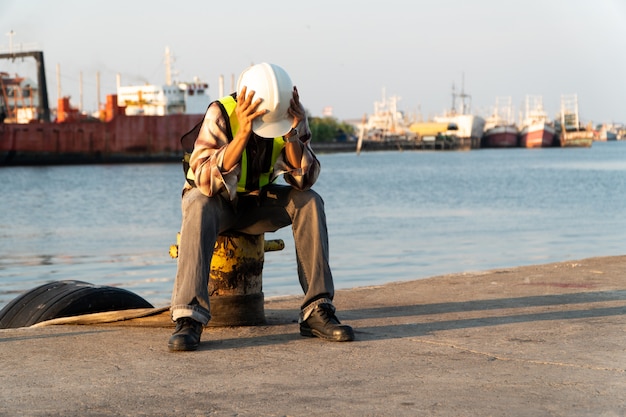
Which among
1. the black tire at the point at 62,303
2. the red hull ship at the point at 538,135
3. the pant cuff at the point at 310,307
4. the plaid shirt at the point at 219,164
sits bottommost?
the red hull ship at the point at 538,135

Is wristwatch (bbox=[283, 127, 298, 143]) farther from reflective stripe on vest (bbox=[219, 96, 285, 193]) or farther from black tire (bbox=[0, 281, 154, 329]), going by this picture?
black tire (bbox=[0, 281, 154, 329])

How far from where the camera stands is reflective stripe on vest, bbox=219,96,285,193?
14.8 ft

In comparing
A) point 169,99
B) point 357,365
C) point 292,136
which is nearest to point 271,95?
point 292,136

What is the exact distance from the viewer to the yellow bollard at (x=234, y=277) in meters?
4.79

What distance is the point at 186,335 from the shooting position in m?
4.22

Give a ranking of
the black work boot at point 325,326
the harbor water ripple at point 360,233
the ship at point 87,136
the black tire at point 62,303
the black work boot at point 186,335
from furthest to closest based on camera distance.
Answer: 1. the ship at point 87,136
2. the harbor water ripple at point 360,233
3. the black tire at point 62,303
4. the black work boot at point 325,326
5. the black work boot at point 186,335

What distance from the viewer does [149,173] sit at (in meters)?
56.9

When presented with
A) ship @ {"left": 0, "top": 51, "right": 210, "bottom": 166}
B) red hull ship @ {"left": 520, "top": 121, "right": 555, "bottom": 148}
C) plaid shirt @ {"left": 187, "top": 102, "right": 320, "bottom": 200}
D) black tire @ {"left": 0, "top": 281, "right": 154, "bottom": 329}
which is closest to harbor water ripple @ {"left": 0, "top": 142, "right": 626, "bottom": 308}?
black tire @ {"left": 0, "top": 281, "right": 154, "bottom": 329}

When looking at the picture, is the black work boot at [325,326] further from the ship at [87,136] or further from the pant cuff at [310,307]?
the ship at [87,136]

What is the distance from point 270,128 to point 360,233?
46.4 ft

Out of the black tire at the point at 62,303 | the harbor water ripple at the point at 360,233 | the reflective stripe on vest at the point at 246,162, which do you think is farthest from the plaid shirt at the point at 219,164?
the harbor water ripple at the point at 360,233

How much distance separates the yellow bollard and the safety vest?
0.30 meters

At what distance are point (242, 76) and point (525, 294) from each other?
2.38m

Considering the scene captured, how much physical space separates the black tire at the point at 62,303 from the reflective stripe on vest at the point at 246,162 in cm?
131
